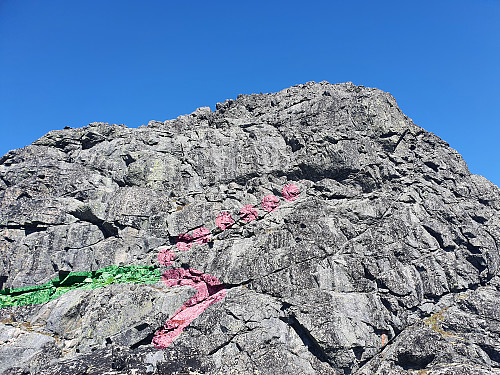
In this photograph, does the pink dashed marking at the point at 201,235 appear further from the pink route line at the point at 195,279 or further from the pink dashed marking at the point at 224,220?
the pink dashed marking at the point at 224,220

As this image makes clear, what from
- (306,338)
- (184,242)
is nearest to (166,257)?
(184,242)

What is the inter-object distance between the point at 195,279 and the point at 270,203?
44.8ft

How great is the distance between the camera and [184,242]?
131 feet

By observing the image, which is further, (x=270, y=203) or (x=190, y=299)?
(x=270, y=203)

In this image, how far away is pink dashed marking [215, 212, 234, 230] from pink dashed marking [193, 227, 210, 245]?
5.53 ft

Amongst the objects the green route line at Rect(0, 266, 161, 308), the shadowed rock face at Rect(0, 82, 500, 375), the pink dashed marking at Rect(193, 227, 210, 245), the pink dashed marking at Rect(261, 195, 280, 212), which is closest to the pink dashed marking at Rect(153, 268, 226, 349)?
the shadowed rock face at Rect(0, 82, 500, 375)

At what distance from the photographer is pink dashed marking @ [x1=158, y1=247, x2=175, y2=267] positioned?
37.3 m

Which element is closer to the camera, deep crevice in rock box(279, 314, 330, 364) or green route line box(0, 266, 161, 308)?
deep crevice in rock box(279, 314, 330, 364)

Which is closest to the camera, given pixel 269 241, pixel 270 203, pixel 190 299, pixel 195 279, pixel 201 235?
pixel 190 299

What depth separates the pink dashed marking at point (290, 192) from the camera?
4357 cm

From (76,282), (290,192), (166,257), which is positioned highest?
(290,192)

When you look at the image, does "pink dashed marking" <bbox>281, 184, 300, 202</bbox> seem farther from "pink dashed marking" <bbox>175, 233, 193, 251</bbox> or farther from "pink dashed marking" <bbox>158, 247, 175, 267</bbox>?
"pink dashed marking" <bbox>158, 247, 175, 267</bbox>

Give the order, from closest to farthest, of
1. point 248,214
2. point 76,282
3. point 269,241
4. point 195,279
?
point 195,279 < point 76,282 < point 269,241 < point 248,214

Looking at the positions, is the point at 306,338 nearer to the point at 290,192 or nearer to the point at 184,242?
the point at 184,242
